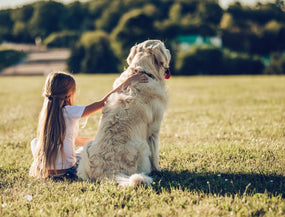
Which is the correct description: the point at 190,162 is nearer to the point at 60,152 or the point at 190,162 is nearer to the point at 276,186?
the point at 276,186

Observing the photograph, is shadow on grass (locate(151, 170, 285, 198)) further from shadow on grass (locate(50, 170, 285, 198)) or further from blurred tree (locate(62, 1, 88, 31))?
blurred tree (locate(62, 1, 88, 31))

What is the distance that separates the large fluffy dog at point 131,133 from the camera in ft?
12.1

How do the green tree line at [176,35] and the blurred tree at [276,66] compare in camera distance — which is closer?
the blurred tree at [276,66]

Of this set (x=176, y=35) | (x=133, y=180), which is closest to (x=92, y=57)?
(x=176, y=35)

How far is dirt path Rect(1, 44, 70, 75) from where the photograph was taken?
35.0m

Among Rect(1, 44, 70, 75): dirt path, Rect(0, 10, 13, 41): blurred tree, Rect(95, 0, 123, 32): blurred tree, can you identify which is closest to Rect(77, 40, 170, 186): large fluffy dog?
Rect(1, 44, 70, 75): dirt path

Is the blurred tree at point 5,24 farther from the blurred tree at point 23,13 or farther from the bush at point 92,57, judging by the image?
the bush at point 92,57

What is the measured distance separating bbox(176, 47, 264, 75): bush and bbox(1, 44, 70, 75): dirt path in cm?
1461

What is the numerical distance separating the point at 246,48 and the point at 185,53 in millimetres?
8097

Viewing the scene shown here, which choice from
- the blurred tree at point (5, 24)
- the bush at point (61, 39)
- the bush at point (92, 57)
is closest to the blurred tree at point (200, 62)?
the bush at point (92, 57)

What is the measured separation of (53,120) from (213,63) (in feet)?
112

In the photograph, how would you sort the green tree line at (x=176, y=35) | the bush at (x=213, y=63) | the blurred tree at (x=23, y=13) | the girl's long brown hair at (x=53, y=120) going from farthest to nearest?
1. the blurred tree at (x=23, y=13)
2. the bush at (x=213, y=63)
3. the green tree line at (x=176, y=35)
4. the girl's long brown hair at (x=53, y=120)

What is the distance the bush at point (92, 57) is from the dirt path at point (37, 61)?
67.2 inches

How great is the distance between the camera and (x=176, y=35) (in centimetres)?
4175
